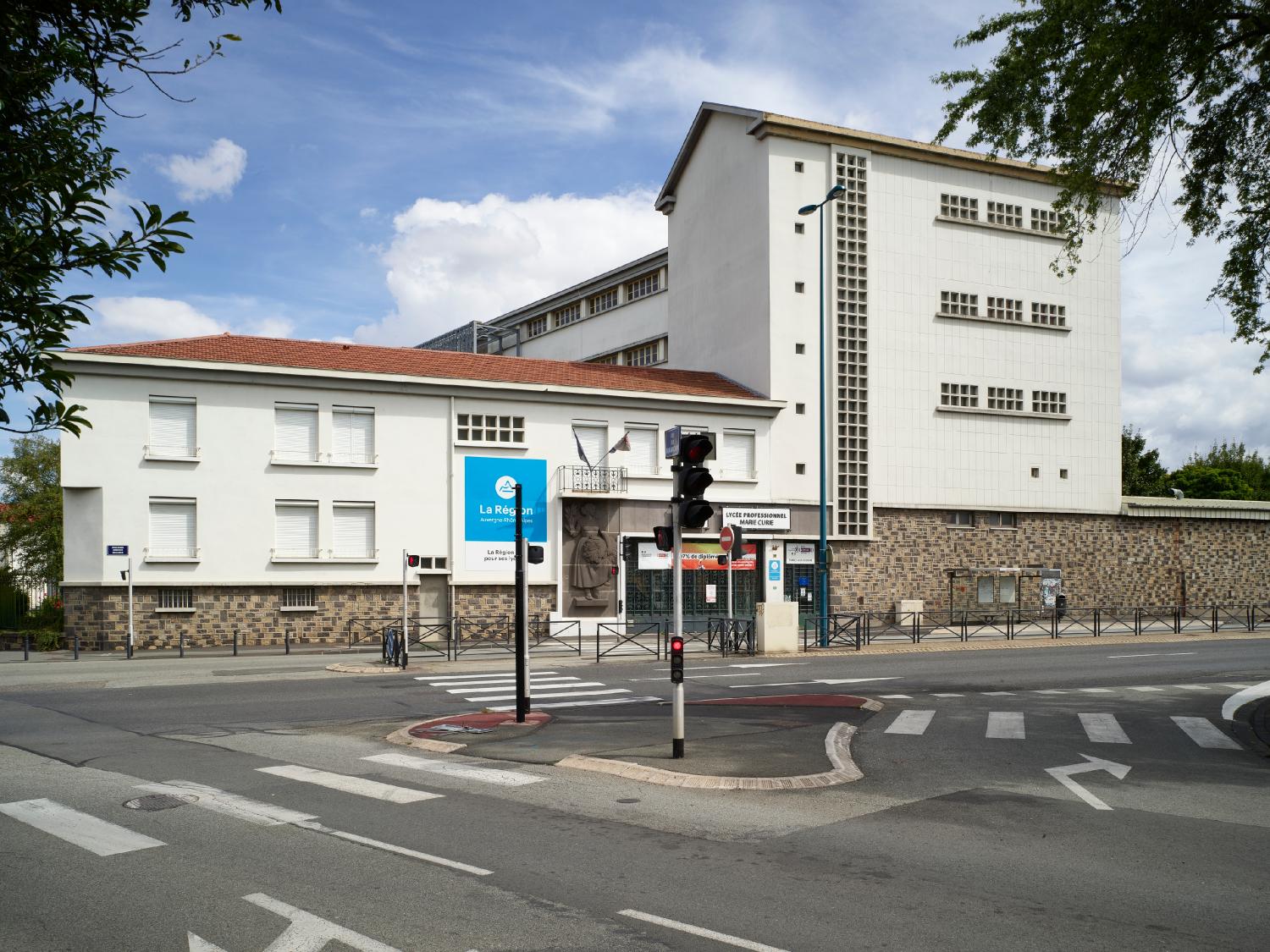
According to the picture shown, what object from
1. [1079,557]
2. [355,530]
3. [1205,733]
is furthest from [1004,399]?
[1205,733]

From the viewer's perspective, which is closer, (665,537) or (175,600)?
(665,537)

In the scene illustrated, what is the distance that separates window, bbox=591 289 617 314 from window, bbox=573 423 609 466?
20461 mm

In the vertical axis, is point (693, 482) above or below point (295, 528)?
above

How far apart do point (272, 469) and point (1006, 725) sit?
24.6 meters

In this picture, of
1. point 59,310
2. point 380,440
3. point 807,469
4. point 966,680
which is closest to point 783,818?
point 59,310

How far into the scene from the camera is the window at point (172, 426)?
1240 inches

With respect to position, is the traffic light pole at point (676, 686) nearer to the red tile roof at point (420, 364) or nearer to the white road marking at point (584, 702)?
the white road marking at point (584, 702)

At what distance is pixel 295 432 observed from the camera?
109 feet

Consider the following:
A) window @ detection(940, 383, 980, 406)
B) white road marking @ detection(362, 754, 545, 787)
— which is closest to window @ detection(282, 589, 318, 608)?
white road marking @ detection(362, 754, 545, 787)

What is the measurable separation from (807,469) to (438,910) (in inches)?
1351

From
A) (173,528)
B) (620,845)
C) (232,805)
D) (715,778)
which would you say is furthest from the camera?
(173,528)

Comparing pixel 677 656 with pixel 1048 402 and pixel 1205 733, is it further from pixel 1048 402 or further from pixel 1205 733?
pixel 1048 402

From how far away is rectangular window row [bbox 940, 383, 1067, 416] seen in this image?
4238 centimetres

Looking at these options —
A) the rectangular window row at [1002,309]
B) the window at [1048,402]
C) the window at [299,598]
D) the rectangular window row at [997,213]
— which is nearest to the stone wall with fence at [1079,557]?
the window at [1048,402]
